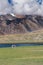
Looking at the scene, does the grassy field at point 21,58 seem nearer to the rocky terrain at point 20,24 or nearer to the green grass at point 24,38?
the green grass at point 24,38

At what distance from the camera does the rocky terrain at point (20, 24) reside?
41.1 feet

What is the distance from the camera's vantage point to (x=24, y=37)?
12.3 meters

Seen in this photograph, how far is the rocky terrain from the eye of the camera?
12.5 m

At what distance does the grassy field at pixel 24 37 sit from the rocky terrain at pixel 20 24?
0.27 meters

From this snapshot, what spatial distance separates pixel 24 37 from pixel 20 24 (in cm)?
95

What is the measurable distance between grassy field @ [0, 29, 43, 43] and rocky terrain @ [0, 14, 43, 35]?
0.87ft

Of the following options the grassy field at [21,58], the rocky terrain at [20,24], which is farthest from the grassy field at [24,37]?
the grassy field at [21,58]

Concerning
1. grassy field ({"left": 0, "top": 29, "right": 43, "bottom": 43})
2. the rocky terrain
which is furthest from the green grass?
the rocky terrain

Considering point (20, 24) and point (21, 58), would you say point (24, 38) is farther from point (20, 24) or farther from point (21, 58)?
point (21, 58)

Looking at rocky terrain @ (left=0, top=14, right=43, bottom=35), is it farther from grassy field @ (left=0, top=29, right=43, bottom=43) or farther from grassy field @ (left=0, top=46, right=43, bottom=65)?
grassy field @ (left=0, top=46, right=43, bottom=65)

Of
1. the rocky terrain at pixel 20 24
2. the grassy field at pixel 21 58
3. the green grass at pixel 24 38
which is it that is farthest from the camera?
the rocky terrain at pixel 20 24

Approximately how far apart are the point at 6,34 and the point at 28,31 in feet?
4.67

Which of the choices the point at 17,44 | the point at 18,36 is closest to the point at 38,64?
the point at 17,44

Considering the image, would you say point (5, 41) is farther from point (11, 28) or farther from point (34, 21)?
point (34, 21)
